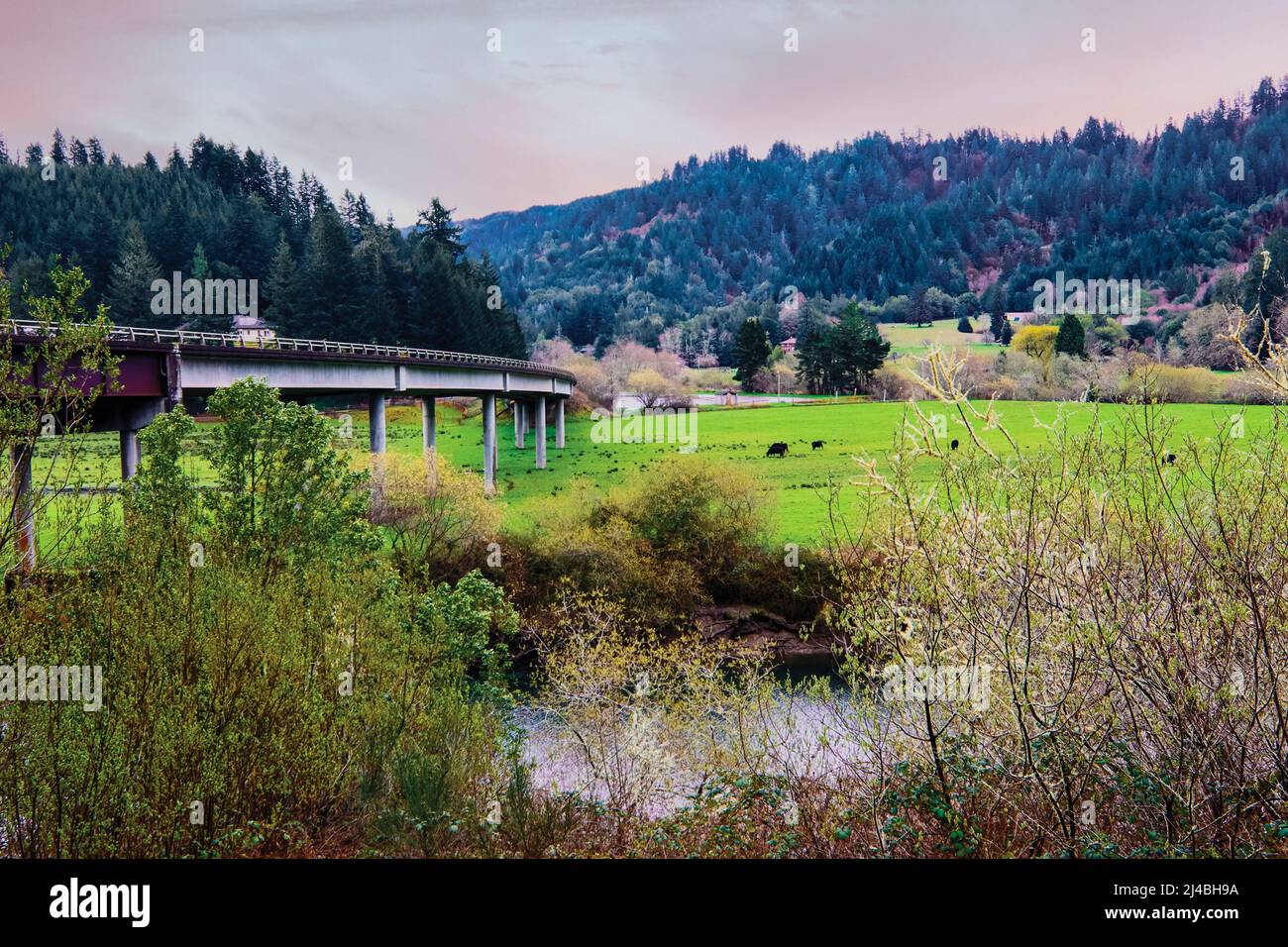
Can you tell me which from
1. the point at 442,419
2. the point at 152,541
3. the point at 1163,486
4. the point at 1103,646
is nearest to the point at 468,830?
the point at 152,541

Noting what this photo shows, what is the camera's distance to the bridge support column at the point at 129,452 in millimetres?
32656

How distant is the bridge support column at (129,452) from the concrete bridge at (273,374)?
0.04 m

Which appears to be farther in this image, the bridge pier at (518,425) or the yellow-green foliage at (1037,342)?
the yellow-green foliage at (1037,342)

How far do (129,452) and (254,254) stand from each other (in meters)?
82.7

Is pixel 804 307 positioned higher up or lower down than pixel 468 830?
higher up

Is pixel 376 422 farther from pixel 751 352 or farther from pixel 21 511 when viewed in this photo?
pixel 751 352

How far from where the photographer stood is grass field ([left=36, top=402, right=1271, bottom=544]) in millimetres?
54684

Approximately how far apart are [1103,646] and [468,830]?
10047mm

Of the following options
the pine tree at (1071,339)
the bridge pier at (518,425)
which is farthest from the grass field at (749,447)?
the pine tree at (1071,339)

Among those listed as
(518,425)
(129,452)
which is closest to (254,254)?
(518,425)

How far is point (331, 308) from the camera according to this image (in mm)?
89688

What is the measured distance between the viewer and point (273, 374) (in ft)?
129

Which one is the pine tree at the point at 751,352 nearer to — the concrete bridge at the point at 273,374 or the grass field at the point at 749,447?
the grass field at the point at 749,447
